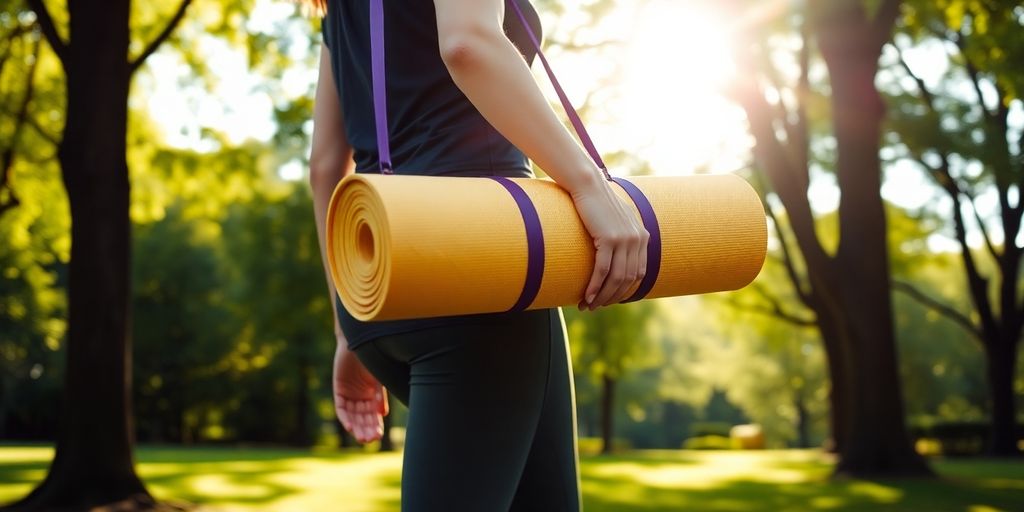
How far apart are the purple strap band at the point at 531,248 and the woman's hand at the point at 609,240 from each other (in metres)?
0.10

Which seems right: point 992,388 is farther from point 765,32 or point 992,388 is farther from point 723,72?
point 723,72

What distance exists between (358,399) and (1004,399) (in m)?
24.5

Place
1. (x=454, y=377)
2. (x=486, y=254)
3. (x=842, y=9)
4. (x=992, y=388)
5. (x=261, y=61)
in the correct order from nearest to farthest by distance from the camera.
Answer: (x=486, y=254) → (x=454, y=377) → (x=842, y=9) → (x=261, y=61) → (x=992, y=388)

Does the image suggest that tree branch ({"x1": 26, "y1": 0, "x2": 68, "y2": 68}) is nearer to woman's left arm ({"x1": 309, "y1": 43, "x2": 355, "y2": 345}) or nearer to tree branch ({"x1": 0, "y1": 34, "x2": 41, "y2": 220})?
tree branch ({"x1": 0, "y1": 34, "x2": 41, "y2": 220})

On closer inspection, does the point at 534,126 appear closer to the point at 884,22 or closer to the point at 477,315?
the point at 477,315

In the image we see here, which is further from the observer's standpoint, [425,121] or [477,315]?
[425,121]

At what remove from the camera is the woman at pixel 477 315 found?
160 centimetres

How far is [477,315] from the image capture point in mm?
1686

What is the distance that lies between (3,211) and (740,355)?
120ft

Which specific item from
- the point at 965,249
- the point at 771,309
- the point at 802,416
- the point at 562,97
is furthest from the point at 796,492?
the point at 802,416

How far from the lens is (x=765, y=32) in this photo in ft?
48.6

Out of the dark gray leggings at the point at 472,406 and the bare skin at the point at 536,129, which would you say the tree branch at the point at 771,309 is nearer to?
the dark gray leggings at the point at 472,406

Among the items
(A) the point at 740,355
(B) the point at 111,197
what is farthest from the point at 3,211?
(A) the point at 740,355

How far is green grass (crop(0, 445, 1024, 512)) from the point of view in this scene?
10.0 m
